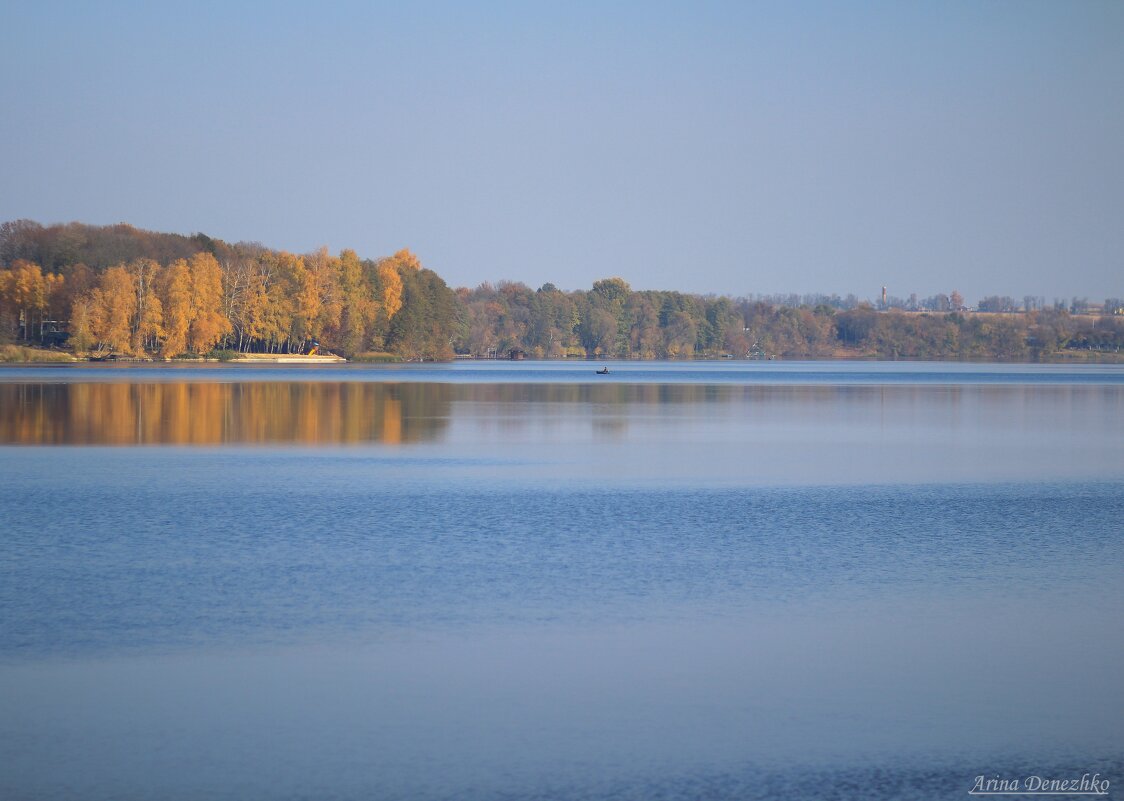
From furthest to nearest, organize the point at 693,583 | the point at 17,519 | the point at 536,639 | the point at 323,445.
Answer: the point at 323,445, the point at 17,519, the point at 693,583, the point at 536,639

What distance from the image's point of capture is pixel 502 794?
6.74 metres

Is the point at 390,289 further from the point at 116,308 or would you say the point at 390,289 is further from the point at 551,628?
the point at 551,628

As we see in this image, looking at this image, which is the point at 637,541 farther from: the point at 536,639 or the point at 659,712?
the point at 659,712

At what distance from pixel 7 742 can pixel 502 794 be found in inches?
121

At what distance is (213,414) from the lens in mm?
39156

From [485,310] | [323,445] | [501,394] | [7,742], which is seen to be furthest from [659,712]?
[485,310]

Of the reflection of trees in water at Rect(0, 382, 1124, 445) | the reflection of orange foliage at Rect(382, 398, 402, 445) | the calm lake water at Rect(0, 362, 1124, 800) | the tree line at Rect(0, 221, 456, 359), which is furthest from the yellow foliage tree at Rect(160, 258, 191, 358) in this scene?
the calm lake water at Rect(0, 362, 1124, 800)

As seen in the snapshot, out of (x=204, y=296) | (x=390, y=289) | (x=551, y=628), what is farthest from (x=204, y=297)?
(x=551, y=628)

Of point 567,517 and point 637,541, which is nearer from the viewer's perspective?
point 637,541

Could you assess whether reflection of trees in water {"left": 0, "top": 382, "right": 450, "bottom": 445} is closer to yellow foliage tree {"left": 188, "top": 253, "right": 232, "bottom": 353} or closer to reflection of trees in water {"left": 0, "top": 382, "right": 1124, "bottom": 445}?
reflection of trees in water {"left": 0, "top": 382, "right": 1124, "bottom": 445}

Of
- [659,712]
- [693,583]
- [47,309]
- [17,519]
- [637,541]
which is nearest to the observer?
[659,712]
